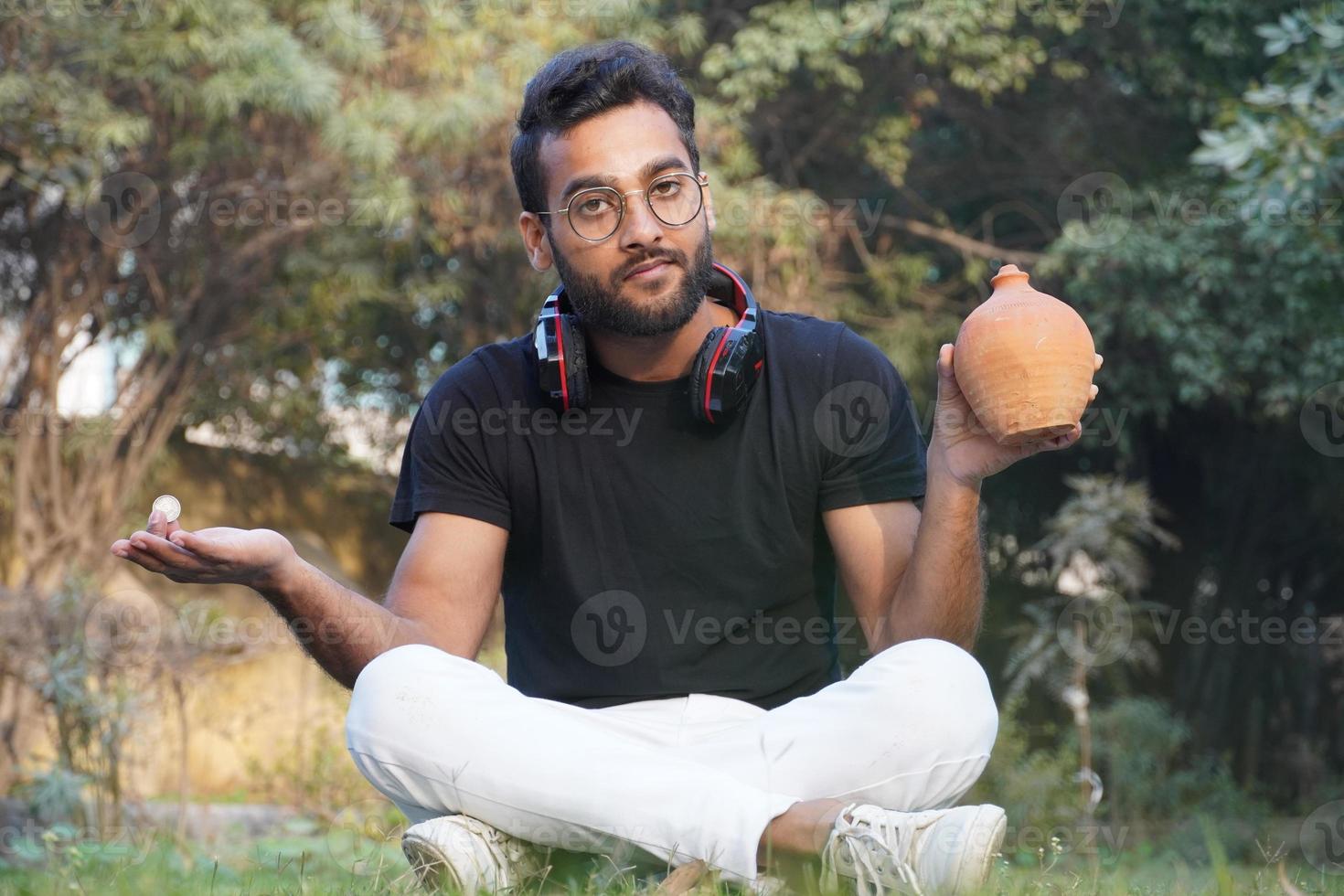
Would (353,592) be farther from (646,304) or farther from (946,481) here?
(946,481)

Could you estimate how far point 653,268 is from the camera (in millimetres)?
2600

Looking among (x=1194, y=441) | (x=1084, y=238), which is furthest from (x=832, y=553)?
(x=1194, y=441)

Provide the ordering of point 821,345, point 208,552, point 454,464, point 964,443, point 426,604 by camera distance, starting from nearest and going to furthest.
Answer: point 208,552
point 964,443
point 426,604
point 454,464
point 821,345

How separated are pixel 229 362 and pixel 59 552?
149cm

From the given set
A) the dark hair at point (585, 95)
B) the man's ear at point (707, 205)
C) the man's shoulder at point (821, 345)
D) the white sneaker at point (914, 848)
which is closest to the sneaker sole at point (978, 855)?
the white sneaker at point (914, 848)

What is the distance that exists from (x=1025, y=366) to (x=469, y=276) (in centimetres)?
692

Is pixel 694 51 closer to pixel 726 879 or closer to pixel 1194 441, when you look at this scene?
pixel 1194 441

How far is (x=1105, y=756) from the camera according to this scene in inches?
344

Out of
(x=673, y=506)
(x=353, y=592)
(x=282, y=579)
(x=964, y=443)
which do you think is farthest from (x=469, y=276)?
(x=964, y=443)

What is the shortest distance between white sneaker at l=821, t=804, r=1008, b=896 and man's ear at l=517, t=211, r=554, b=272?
4.50ft

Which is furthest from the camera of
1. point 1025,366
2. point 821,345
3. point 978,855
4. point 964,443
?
point 821,345

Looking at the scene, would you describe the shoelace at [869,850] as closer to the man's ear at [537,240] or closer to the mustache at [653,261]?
the mustache at [653,261]

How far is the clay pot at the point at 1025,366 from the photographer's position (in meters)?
2.10

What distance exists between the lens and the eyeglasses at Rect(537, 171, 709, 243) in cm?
263
